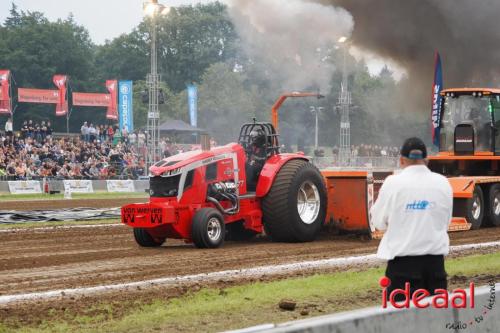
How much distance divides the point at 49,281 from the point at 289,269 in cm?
288

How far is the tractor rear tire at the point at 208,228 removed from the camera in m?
11.9

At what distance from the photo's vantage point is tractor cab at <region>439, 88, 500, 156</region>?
17797mm

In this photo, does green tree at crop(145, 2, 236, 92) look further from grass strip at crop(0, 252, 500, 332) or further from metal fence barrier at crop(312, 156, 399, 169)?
grass strip at crop(0, 252, 500, 332)

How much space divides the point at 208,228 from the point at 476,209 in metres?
6.36

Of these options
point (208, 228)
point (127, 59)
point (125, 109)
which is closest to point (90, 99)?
point (125, 109)

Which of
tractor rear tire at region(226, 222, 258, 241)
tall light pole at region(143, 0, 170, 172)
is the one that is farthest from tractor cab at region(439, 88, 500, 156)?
tall light pole at region(143, 0, 170, 172)

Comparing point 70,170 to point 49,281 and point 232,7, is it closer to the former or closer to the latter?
point 232,7

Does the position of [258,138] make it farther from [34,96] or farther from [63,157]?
[34,96]

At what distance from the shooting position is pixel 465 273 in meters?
9.68

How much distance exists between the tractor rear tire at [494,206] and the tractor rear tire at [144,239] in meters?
7.15

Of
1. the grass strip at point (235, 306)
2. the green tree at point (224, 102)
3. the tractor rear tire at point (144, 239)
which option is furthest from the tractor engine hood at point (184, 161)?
the green tree at point (224, 102)

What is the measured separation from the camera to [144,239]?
1282cm

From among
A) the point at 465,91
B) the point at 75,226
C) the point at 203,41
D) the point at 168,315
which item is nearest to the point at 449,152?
the point at 465,91

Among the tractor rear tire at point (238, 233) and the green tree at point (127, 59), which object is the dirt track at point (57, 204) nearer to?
the tractor rear tire at point (238, 233)
